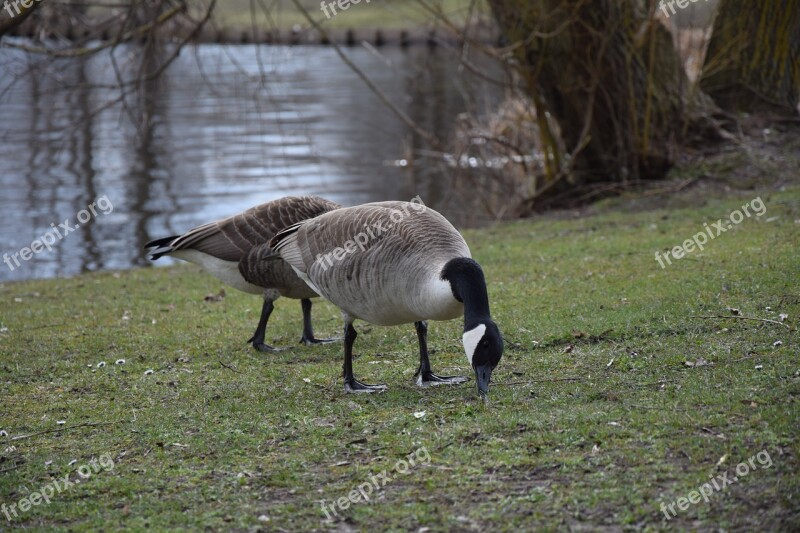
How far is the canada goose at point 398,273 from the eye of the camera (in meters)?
5.93

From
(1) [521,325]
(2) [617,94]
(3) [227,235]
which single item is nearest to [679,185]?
(2) [617,94]

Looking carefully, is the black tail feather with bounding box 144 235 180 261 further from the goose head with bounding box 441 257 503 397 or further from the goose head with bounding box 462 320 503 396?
the goose head with bounding box 462 320 503 396

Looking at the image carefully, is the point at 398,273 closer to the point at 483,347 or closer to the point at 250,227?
the point at 483,347

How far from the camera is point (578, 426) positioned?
19.1 feet

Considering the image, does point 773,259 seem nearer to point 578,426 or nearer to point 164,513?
point 578,426

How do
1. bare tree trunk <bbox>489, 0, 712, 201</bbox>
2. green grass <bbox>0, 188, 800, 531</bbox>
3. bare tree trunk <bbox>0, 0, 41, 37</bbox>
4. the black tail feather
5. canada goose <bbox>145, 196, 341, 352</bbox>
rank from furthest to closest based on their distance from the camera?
bare tree trunk <bbox>489, 0, 712, 201</bbox>, the black tail feather, canada goose <bbox>145, 196, 341, 352</bbox>, bare tree trunk <bbox>0, 0, 41, 37</bbox>, green grass <bbox>0, 188, 800, 531</bbox>

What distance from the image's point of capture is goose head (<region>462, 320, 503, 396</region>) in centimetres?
583

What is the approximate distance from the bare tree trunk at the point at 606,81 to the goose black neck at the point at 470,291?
30.6 ft

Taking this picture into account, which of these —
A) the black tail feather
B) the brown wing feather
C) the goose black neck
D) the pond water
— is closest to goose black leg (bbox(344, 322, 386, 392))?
the goose black neck

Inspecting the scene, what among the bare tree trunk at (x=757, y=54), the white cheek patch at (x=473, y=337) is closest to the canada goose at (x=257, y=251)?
the white cheek patch at (x=473, y=337)

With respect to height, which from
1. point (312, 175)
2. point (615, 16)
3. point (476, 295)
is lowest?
point (312, 175)

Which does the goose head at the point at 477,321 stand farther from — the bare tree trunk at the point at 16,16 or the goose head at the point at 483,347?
the bare tree trunk at the point at 16,16

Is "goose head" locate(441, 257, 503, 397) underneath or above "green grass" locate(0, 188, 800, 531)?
above

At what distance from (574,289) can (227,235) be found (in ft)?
12.4
